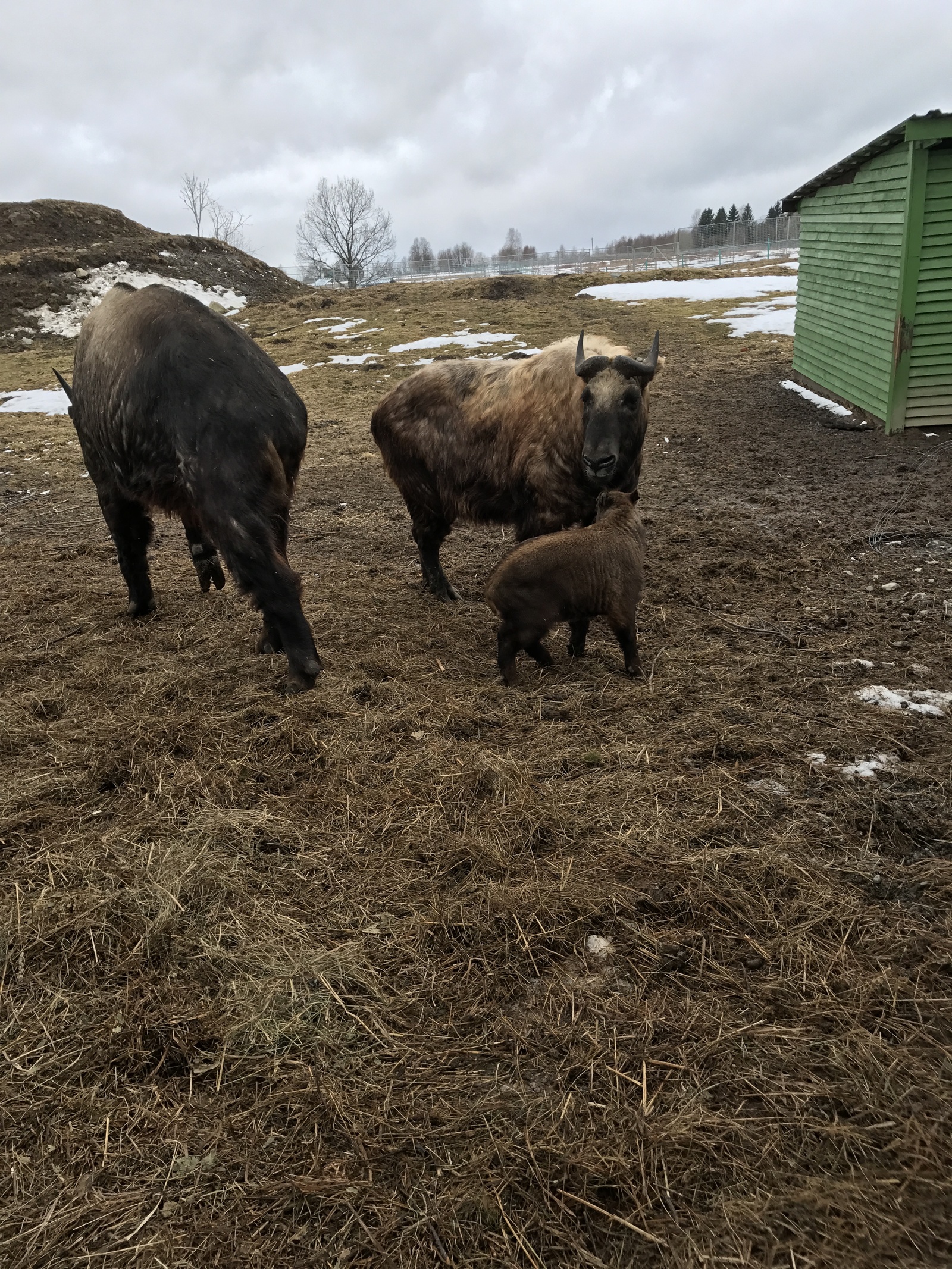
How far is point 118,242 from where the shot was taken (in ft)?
93.9

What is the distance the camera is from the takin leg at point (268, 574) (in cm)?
374

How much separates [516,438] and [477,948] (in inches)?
158

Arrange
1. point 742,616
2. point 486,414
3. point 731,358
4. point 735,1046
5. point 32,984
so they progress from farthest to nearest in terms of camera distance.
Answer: point 731,358 < point 486,414 < point 742,616 < point 32,984 < point 735,1046

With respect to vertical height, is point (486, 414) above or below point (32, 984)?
above

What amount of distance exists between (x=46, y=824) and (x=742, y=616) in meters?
4.15

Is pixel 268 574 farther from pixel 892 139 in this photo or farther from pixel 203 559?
pixel 892 139

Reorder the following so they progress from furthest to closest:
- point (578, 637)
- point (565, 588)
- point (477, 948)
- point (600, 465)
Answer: point (600, 465), point (578, 637), point (565, 588), point (477, 948)

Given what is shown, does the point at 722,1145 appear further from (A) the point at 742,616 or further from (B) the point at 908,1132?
(A) the point at 742,616

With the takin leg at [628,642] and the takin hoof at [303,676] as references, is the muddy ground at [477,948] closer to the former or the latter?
the takin hoof at [303,676]

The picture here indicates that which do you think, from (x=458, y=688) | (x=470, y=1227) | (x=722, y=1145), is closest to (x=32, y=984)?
(x=470, y=1227)

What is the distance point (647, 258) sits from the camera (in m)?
50.7

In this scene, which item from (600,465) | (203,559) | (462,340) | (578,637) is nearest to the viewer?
(578,637)

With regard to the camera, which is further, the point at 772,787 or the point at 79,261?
the point at 79,261

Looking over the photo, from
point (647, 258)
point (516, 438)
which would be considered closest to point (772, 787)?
point (516, 438)
